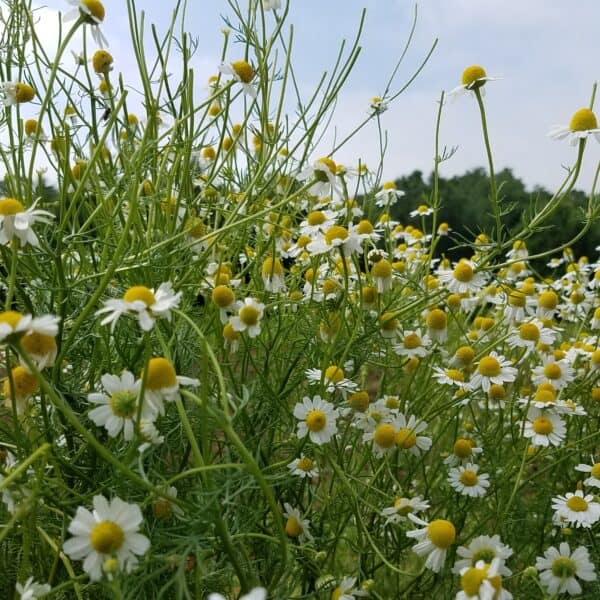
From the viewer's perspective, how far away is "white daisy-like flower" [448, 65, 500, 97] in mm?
1237

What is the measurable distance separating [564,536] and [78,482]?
1001 mm

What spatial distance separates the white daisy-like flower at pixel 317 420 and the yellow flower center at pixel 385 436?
140 mm

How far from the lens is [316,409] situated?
1.07 meters

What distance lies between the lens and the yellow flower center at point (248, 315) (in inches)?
A: 41.6

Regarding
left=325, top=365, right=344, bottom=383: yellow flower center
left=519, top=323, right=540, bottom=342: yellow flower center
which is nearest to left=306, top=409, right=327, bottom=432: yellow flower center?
left=325, top=365, right=344, bottom=383: yellow flower center

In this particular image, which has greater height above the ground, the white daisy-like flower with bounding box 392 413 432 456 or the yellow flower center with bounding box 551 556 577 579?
the white daisy-like flower with bounding box 392 413 432 456

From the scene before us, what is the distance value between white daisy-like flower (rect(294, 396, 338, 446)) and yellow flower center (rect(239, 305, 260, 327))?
153 millimetres

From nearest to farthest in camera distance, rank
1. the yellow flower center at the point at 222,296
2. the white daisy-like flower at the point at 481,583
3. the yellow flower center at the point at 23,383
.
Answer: the white daisy-like flower at the point at 481,583
the yellow flower center at the point at 23,383
the yellow flower center at the point at 222,296

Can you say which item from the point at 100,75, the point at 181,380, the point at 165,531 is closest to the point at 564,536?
the point at 165,531

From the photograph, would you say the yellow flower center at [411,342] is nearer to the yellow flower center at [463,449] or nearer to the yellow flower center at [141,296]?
the yellow flower center at [463,449]

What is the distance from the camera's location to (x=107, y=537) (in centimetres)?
68

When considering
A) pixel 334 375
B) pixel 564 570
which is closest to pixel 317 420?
pixel 334 375

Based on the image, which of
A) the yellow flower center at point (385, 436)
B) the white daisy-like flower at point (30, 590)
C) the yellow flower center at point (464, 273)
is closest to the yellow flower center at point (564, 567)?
the yellow flower center at point (385, 436)

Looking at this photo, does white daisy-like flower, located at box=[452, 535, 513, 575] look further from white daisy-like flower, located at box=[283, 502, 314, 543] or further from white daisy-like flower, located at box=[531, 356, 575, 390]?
white daisy-like flower, located at box=[531, 356, 575, 390]
